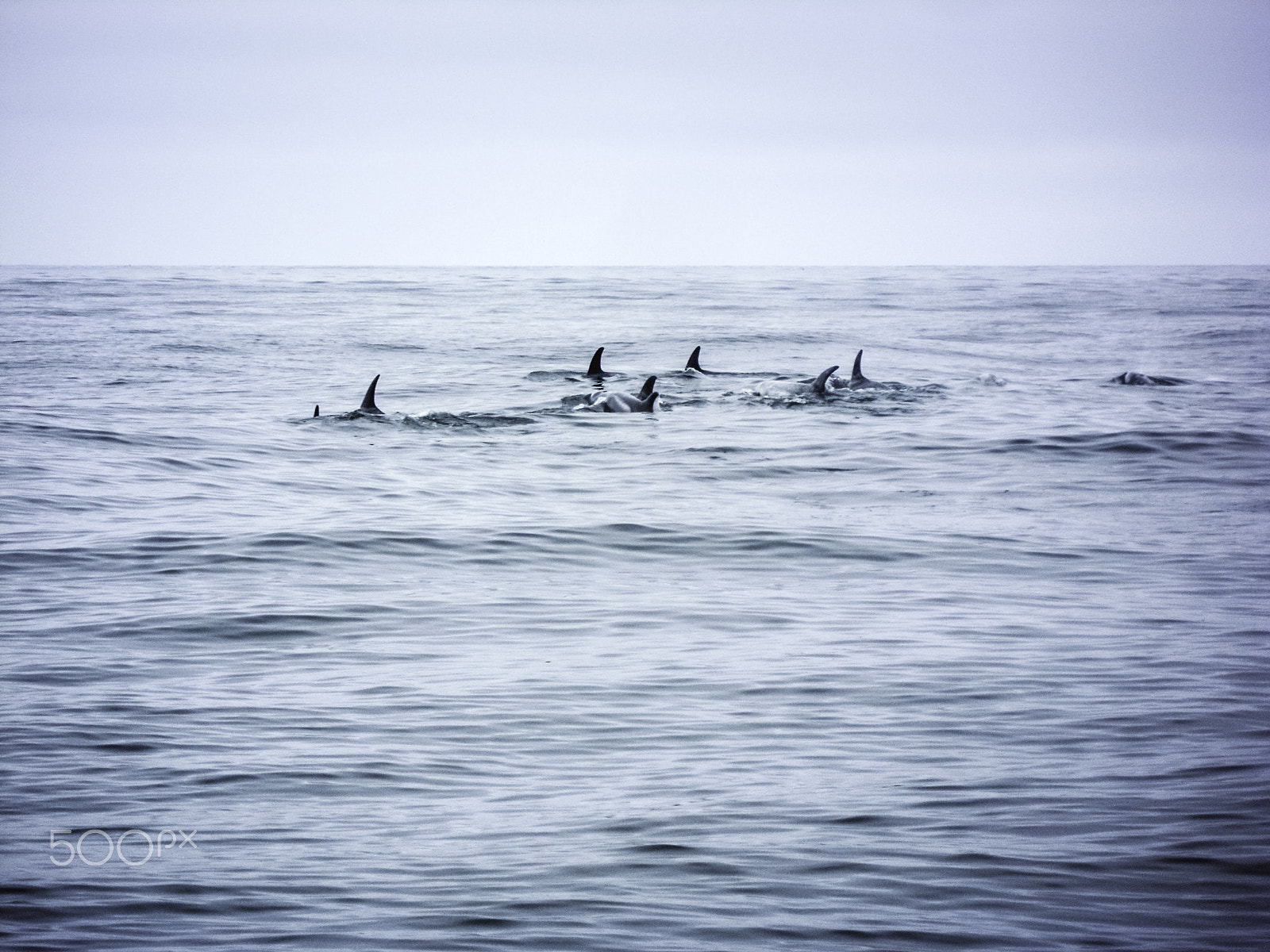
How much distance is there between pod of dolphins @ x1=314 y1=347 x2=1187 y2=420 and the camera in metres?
23.9

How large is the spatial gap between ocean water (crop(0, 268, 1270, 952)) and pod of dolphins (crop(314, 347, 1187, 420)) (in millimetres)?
2455

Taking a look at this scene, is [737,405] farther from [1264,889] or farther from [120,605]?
[1264,889]

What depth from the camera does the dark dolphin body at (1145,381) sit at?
1168 inches

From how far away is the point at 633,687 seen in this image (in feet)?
27.1

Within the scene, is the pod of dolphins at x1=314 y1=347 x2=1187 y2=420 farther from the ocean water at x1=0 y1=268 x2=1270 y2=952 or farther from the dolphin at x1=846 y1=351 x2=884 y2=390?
the ocean water at x1=0 y1=268 x2=1270 y2=952

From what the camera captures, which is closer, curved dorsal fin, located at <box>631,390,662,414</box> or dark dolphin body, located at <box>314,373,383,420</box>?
dark dolphin body, located at <box>314,373,383,420</box>

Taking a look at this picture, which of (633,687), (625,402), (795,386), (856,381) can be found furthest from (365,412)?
(633,687)

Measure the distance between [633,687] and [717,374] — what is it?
954 inches

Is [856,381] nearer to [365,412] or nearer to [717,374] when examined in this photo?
[717,374]

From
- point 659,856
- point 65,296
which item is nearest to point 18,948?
point 659,856

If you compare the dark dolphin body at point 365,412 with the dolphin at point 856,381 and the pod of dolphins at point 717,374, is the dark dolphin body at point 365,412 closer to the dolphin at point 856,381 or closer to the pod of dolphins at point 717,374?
the pod of dolphins at point 717,374

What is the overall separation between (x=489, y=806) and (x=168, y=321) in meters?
50.8

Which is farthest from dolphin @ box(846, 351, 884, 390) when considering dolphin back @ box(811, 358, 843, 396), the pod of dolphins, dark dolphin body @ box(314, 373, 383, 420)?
dark dolphin body @ box(314, 373, 383, 420)

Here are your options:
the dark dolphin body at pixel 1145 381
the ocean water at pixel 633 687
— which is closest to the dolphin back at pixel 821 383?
the ocean water at pixel 633 687
